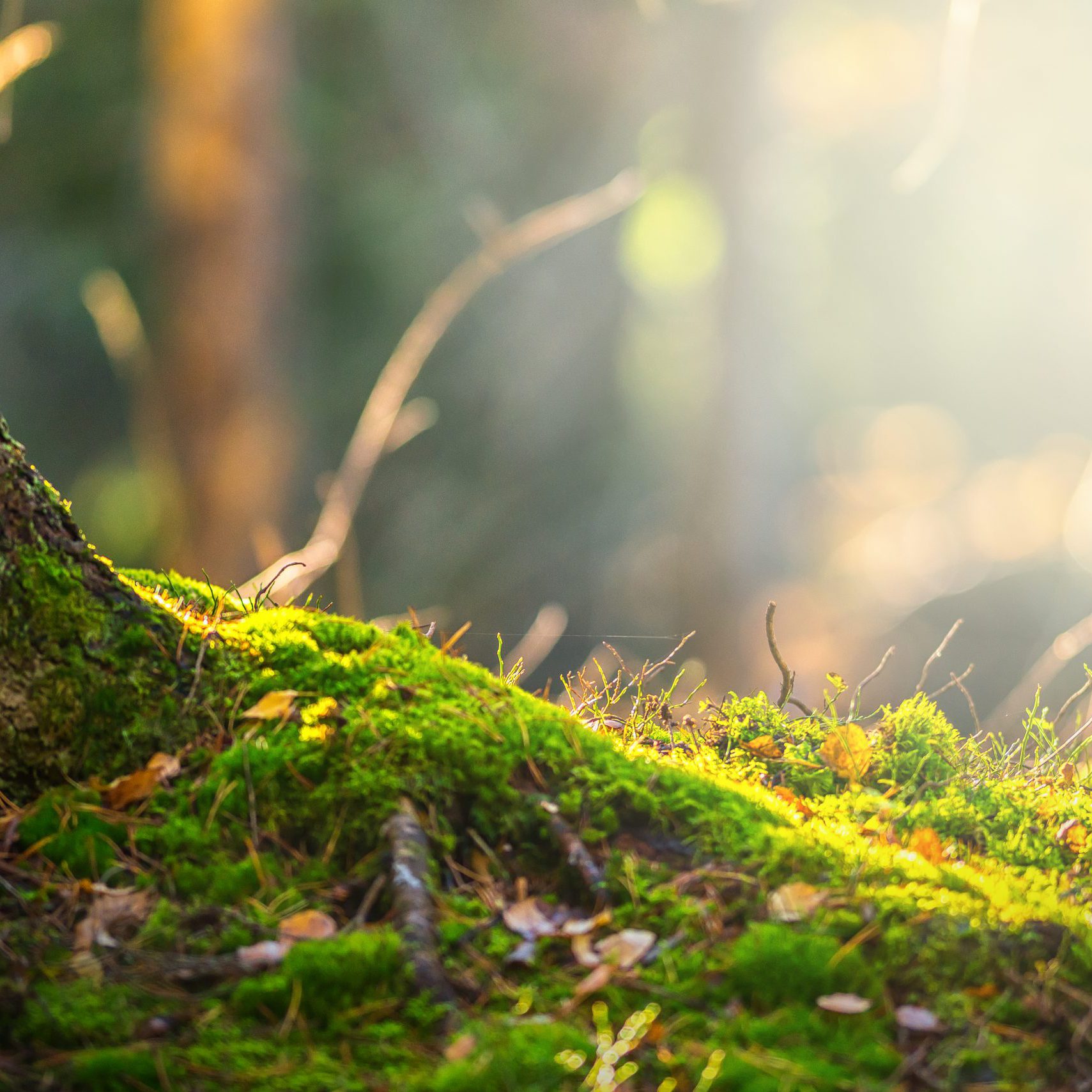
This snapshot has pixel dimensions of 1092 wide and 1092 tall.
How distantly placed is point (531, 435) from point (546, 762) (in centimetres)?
1544

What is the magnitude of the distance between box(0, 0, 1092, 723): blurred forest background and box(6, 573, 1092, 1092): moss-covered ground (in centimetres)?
510

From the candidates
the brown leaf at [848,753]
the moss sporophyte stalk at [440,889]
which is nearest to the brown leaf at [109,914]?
the moss sporophyte stalk at [440,889]

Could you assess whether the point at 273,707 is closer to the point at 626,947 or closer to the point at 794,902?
the point at 626,947

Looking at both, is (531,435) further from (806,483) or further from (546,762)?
(546,762)

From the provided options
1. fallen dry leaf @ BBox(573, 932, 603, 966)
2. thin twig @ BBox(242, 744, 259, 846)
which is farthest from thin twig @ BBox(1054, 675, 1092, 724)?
thin twig @ BBox(242, 744, 259, 846)

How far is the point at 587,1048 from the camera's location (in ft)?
4.39

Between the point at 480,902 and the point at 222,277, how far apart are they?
328 inches

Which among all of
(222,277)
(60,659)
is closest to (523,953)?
(60,659)

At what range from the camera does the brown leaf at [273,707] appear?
2012 millimetres

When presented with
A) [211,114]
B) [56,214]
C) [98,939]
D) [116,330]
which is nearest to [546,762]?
[98,939]

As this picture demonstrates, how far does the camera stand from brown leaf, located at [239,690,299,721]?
2012mm

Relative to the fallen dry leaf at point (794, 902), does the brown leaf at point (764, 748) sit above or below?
below

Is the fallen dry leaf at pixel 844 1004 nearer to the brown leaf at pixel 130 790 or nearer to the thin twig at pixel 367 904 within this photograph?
the thin twig at pixel 367 904

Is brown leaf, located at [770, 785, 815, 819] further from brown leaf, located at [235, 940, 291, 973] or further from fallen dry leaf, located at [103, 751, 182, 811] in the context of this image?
fallen dry leaf, located at [103, 751, 182, 811]
